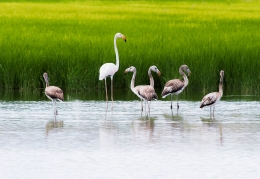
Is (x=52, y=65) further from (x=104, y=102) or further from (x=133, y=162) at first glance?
(x=133, y=162)

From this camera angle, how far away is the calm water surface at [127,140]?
8.27m

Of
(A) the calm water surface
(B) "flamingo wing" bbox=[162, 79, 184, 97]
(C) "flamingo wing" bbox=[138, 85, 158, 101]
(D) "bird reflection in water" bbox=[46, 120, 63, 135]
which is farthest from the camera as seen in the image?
(B) "flamingo wing" bbox=[162, 79, 184, 97]

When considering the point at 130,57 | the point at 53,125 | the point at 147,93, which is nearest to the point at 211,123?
the point at 147,93

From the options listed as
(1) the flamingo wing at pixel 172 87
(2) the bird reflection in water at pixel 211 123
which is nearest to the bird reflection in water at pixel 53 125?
(2) the bird reflection in water at pixel 211 123

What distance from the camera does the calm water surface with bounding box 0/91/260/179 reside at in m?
8.27

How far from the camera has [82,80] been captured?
16656 millimetres

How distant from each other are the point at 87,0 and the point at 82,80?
36.7m

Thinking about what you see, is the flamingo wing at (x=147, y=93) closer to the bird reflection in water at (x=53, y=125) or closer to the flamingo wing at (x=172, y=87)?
the flamingo wing at (x=172, y=87)

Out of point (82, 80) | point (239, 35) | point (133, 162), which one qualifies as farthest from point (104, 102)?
point (239, 35)

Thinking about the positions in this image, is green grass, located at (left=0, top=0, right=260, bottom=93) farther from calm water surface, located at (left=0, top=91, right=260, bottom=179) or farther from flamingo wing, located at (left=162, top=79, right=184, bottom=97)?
flamingo wing, located at (left=162, top=79, right=184, bottom=97)

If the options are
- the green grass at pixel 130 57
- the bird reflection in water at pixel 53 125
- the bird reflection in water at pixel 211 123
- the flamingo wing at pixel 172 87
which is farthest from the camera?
the green grass at pixel 130 57

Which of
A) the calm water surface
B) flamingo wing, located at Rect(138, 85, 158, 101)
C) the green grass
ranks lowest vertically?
the calm water surface

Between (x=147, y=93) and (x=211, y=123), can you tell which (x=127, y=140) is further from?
(x=147, y=93)

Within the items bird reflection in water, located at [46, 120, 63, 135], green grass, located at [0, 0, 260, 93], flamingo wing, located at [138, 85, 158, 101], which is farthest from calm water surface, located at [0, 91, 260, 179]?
green grass, located at [0, 0, 260, 93]
